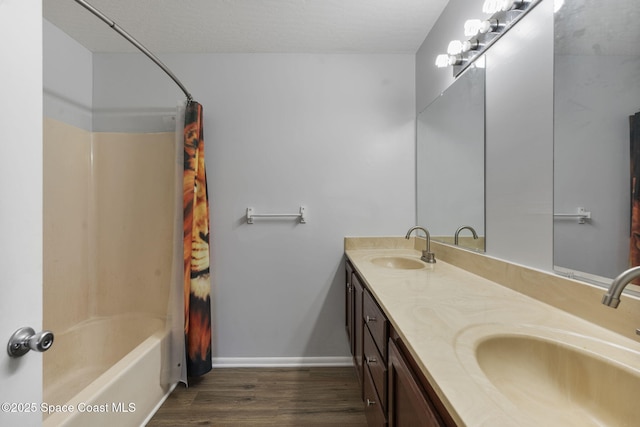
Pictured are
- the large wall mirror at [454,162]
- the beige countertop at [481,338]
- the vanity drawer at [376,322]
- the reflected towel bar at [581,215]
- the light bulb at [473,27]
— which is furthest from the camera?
the large wall mirror at [454,162]

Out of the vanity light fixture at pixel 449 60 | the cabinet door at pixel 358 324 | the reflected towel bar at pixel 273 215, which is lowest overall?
the cabinet door at pixel 358 324

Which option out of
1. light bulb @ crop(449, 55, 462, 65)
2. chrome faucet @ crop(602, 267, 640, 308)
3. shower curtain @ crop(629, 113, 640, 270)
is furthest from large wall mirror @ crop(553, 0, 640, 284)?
light bulb @ crop(449, 55, 462, 65)

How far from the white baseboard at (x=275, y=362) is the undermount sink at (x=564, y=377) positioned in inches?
58.9

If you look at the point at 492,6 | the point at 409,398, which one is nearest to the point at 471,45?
the point at 492,6

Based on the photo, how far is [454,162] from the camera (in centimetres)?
142

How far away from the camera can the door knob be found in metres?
0.51

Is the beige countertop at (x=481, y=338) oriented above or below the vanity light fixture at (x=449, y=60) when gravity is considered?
below

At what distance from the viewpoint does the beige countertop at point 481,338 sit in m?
0.39

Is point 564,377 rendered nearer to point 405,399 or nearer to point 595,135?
point 405,399

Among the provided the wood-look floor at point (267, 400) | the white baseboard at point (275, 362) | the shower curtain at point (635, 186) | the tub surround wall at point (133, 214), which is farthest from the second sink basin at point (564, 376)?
the tub surround wall at point (133, 214)

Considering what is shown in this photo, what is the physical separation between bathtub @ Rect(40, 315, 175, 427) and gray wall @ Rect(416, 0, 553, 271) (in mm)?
1780

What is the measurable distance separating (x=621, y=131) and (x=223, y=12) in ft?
6.09

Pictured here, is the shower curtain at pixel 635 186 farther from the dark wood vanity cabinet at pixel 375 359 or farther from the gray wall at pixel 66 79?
the gray wall at pixel 66 79

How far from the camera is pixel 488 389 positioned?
1.37 feet
